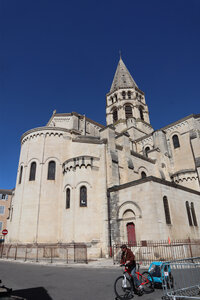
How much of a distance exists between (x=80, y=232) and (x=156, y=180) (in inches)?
329

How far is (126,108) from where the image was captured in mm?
41406

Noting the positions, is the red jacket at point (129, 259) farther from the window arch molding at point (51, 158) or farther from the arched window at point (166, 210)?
the window arch molding at point (51, 158)

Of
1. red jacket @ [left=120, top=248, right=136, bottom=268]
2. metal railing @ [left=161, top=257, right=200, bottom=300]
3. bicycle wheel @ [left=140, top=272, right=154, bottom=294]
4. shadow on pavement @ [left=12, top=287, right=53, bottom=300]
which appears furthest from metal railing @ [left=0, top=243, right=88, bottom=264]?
metal railing @ [left=161, top=257, right=200, bottom=300]

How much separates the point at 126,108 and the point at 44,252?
31.0 m

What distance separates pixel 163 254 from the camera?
44.3 feet

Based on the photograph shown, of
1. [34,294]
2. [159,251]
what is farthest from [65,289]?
[159,251]

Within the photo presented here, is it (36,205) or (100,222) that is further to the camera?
(36,205)

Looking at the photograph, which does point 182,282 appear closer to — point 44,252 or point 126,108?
point 44,252

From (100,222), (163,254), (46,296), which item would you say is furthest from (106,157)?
(46,296)

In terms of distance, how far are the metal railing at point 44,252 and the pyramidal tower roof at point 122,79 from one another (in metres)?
34.0

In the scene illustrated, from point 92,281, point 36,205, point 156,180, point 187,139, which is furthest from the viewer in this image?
point 187,139

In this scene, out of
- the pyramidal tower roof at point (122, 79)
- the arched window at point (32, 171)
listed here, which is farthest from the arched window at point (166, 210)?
the pyramidal tower roof at point (122, 79)

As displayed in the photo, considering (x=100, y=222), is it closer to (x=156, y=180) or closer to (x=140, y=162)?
(x=156, y=180)

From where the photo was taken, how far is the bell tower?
38656 mm
